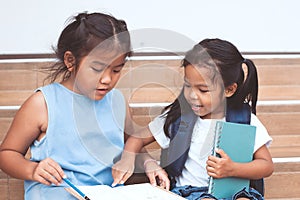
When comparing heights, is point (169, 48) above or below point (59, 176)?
above

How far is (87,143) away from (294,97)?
33.7 inches

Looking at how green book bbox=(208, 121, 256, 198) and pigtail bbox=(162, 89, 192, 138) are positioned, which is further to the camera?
pigtail bbox=(162, 89, 192, 138)

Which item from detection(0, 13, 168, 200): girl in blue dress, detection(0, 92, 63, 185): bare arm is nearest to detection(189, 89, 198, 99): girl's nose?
detection(0, 13, 168, 200): girl in blue dress

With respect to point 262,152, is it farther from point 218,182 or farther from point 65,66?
point 65,66

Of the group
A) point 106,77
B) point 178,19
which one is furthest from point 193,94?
point 178,19

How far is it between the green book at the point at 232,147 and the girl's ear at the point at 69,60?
318 millimetres

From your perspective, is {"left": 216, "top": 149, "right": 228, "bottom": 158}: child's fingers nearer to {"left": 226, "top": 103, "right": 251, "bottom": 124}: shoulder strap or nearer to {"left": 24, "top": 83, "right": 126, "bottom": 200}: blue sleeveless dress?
{"left": 226, "top": 103, "right": 251, "bottom": 124}: shoulder strap

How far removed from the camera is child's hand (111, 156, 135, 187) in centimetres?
135

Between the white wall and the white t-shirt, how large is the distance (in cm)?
93

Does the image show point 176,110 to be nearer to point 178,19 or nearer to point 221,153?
point 221,153

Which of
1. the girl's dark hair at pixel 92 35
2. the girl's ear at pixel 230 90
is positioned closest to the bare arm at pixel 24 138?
the girl's dark hair at pixel 92 35

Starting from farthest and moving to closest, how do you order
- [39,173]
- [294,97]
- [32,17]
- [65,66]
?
[32,17]
[294,97]
[65,66]
[39,173]

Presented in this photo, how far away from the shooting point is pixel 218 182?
1.35 metres

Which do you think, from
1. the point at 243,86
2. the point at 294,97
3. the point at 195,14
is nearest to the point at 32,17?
the point at 195,14
